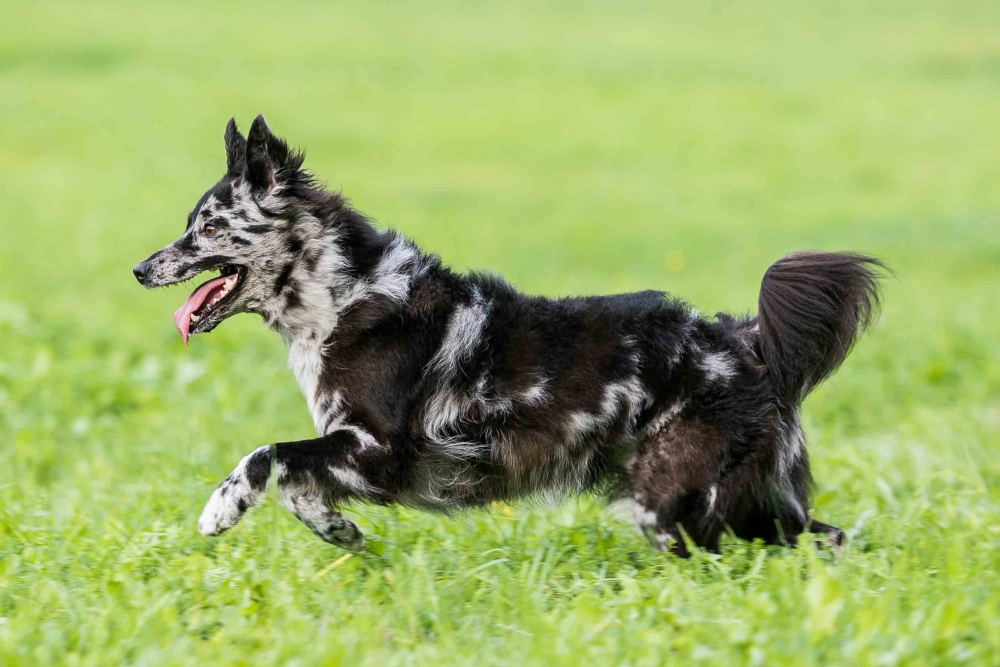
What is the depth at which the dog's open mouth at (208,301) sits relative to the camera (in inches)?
186

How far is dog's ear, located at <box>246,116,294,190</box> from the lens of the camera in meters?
4.82

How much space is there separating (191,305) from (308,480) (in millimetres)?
935

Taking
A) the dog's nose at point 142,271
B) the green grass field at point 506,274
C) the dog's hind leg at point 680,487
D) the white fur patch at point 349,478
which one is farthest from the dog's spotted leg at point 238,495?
the dog's hind leg at point 680,487

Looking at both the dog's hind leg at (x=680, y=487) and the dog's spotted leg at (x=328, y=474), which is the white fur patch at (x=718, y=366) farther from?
the dog's spotted leg at (x=328, y=474)

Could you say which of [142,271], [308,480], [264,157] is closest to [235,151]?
[264,157]

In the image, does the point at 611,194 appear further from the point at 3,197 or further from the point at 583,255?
the point at 3,197

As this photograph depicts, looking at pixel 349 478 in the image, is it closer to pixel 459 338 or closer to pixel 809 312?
pixel 459 338

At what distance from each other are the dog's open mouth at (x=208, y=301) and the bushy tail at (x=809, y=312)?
2.20 m

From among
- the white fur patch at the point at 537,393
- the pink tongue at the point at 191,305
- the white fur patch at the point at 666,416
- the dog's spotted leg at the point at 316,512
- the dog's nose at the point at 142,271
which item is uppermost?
the dog's nose at the point at 142,271

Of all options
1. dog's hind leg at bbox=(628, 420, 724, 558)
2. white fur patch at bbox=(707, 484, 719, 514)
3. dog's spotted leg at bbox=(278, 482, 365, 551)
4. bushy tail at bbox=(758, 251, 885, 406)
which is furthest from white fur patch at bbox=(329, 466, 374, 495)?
bushy tail at bbox=(758, 251, 885, 406)

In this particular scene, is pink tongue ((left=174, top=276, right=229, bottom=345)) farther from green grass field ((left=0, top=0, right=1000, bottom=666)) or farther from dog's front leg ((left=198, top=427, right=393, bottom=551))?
green grass field ((left=0, top=0, right=1000, bottom=666))

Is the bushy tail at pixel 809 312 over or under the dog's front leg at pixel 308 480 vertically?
over

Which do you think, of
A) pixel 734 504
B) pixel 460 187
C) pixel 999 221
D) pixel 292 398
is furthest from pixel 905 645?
pixel 460 187

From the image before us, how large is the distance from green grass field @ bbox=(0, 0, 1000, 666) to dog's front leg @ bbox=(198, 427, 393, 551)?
14 cm
